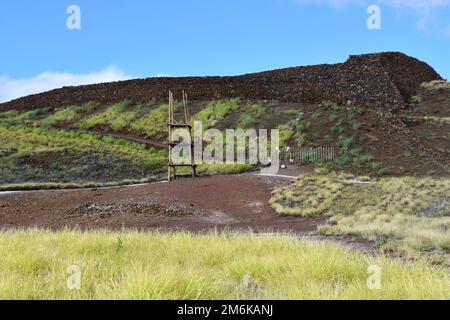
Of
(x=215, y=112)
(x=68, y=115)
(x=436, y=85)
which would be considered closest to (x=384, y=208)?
(x=215, y=112)

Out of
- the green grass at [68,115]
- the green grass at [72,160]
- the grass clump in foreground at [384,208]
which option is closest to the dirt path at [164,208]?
the grass clump in foreground at [384,208]

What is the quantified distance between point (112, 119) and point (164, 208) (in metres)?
24.3

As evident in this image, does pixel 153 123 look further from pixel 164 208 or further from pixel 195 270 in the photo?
pixel 195 270

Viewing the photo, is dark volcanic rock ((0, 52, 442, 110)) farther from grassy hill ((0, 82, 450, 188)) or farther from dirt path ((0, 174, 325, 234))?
dirt path ((0, 174, 325, 234))

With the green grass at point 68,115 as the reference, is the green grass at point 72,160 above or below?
below

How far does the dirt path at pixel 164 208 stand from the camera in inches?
598

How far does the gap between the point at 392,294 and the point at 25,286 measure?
11.8 ft

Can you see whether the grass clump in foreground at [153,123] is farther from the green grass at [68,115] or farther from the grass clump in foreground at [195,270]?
the grass clump in foreground at [195,270]

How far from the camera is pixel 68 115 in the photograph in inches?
1689

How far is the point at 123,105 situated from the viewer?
42.5 m

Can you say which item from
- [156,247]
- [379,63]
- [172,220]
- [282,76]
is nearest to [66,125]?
[282,76]

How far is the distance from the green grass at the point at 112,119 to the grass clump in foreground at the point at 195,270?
29.9 meters
